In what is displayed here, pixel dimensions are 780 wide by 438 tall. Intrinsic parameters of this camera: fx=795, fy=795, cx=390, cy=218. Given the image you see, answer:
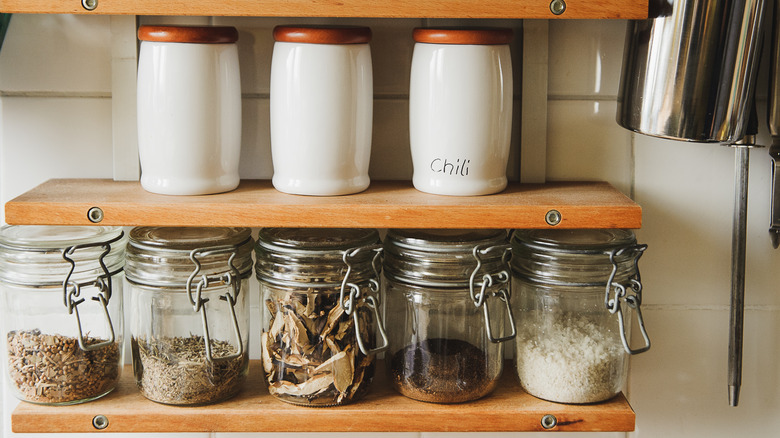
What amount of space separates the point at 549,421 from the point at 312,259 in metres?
0.30

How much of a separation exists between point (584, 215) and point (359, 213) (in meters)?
0.22

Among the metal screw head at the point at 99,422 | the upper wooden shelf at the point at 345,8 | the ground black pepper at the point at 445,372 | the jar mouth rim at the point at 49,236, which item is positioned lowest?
the metal screw head at the point at 99,422

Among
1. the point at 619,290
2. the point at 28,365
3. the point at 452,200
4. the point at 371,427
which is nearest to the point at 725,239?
the point at 619,290

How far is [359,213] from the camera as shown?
78 centimetres

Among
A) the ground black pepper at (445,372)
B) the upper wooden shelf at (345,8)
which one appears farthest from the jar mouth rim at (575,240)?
the upper wooden shelf at (345,8)

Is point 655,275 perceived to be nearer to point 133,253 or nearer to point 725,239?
point 725,239

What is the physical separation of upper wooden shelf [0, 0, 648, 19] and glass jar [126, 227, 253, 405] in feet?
0.78

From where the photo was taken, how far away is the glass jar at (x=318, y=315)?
0.81 metres

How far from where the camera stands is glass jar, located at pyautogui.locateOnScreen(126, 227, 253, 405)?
824 mm

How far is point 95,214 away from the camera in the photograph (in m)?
0.78

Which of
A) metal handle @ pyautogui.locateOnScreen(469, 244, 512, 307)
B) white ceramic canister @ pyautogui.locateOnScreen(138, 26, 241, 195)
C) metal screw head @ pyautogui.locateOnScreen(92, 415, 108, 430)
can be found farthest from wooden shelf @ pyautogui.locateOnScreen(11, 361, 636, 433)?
white ceramic canister @ pyautogui.locateOnScreen(138, 26, 241, 195)

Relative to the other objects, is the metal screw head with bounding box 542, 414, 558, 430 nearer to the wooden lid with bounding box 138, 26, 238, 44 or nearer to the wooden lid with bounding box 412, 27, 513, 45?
the wooden lid with bounding box 412, 27, 513, 45

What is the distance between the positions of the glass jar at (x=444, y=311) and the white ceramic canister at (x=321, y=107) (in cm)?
10

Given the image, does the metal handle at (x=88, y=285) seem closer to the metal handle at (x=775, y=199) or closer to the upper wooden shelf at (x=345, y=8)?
the upper wooden shelf at (x=345, y=8)
